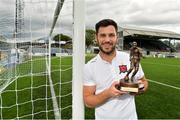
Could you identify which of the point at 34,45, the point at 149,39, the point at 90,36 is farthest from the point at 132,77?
the point at 149,39

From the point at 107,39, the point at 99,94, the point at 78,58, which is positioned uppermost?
the point at 107,39

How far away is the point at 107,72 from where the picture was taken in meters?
2.24

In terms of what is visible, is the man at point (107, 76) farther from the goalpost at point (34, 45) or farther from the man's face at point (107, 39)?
the goalpost at point (34, 45)

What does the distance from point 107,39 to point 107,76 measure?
0.24 m

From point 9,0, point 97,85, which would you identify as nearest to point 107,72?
point 97,85

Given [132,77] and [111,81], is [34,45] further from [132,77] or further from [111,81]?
[132,77]

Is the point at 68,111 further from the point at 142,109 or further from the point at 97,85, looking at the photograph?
the point at 97,85

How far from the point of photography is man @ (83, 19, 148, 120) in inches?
86.0

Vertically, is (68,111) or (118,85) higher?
(118,85)

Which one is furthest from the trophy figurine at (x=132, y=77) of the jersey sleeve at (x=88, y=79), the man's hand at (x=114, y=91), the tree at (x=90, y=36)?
the tree at (x=90, y=36)

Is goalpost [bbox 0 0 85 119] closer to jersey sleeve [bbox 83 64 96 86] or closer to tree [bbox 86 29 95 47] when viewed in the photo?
tree [bbox 86 29 95 47]

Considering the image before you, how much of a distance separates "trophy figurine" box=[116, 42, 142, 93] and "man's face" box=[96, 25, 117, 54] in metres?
0.19

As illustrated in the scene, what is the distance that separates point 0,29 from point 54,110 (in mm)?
1433

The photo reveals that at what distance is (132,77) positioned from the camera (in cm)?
208
